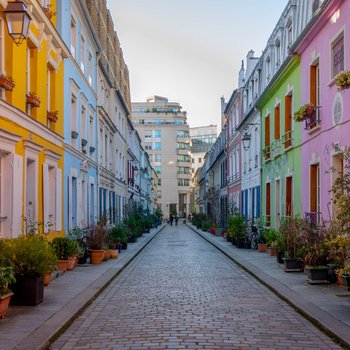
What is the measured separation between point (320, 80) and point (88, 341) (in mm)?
10108

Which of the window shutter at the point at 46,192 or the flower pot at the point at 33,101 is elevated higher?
the flower pot at the point at 33,101

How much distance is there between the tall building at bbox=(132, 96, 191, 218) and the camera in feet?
356

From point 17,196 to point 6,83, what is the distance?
2510mm

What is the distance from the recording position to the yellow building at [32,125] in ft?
36.4

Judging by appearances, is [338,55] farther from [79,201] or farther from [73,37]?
[79,201]

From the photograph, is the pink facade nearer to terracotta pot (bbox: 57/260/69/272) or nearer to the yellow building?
terracotta pot (bbox: 57/260/69/272)

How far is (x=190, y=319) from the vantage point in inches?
328

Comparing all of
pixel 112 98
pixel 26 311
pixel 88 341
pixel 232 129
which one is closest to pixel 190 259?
pixel 26 311

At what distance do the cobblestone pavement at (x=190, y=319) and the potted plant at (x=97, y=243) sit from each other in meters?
3.19

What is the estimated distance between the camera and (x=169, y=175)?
110 meters

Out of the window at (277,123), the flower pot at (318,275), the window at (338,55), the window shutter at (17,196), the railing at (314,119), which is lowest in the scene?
the flower pot at (318,275)

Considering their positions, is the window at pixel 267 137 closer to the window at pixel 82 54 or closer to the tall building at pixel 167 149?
the window at pixel 82 54

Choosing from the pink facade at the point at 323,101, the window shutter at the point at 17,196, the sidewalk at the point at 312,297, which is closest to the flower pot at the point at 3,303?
the window shutter at the point at 17,196

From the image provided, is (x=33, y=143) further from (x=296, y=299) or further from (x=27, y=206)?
(x=296, y=299)
